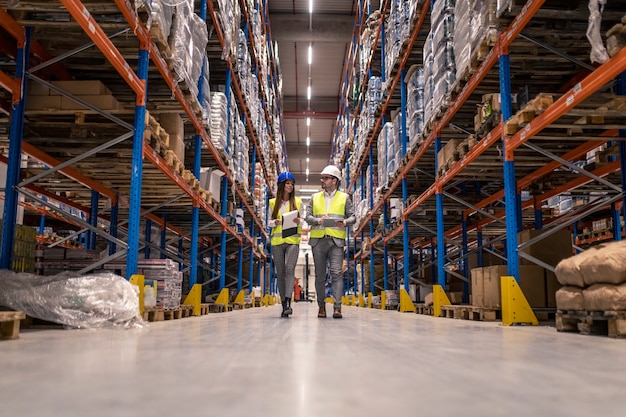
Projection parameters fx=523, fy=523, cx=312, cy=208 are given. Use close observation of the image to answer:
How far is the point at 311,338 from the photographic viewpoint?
3273 millimetres

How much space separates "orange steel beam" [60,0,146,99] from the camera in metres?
3.46

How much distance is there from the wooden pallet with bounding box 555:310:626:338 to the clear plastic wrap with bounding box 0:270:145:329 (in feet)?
10.5

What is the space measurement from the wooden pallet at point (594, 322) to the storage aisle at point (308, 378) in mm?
386

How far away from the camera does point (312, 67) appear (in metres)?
20.8

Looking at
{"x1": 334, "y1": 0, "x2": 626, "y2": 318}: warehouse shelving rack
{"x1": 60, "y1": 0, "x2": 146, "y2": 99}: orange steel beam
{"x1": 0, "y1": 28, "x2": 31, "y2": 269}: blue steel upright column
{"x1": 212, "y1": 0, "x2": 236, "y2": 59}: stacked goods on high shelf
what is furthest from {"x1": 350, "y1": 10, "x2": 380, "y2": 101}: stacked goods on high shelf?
{"x1": 0, "y1": 28, "x2": 31, "y2": 269}: blue steel upright column

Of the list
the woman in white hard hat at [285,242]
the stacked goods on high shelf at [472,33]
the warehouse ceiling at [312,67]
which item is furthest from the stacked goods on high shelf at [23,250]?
the warehouse ceiling at [312,67]

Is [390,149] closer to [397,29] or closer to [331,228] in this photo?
[397,29]

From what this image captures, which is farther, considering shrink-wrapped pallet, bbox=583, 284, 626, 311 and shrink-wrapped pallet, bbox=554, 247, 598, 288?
shrink-wrapped pallet, bbox=554, 247, 598, 288

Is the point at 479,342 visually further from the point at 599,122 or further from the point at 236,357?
the point at 599,122

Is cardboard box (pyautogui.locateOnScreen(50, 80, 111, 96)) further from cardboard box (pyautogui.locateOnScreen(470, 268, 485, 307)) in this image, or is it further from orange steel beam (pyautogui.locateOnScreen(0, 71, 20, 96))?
cardboard box (pyautogui.locateOnScreen(470, 268, 485, 307))

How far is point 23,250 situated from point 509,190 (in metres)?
4.40

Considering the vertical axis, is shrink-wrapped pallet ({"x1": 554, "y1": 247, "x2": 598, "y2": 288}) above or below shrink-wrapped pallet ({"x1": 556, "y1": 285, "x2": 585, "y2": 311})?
above

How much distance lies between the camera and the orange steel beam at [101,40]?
11.4 feet

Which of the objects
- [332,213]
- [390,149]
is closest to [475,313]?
[332,213]
